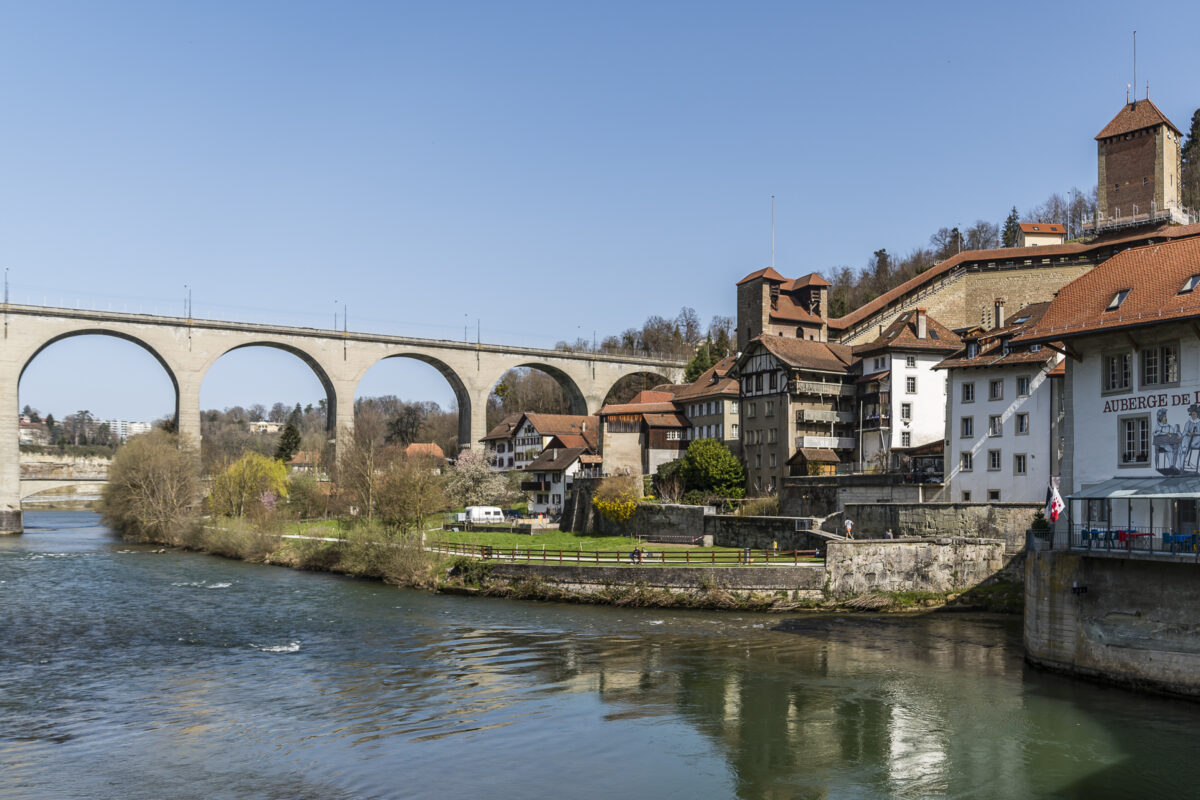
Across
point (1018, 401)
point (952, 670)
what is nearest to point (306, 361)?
point (1018, 401)

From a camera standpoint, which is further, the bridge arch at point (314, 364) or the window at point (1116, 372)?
the bridge arch at point (314, 364)

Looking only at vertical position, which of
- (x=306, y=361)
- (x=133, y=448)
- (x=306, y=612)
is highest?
(x=306, y=361)

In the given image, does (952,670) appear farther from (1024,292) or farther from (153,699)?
(1024,292)

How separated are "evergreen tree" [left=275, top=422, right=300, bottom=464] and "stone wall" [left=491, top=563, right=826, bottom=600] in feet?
211

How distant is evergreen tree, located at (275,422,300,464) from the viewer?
96.5 m

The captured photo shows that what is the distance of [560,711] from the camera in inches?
860

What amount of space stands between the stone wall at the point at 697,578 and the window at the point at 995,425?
10651mm

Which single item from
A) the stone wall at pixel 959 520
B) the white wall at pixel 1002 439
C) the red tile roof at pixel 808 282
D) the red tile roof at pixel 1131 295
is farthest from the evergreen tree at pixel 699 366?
the red tile roof at pixel 1131 295

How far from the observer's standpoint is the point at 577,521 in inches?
2160

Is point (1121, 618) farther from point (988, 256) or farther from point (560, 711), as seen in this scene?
point (988, 256)

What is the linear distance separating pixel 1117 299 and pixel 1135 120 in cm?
5777

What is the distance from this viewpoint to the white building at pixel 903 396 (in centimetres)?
5284

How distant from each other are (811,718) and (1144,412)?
39.3 feet

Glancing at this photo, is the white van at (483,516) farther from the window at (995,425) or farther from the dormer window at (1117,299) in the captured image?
the dormer window at (1117,299)
